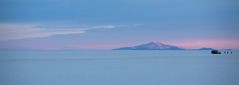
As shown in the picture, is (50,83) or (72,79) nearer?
(50,83)

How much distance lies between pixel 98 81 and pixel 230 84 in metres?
1.59

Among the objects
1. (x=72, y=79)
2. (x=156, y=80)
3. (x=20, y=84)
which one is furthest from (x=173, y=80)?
(x=20, y=84)

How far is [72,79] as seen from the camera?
200 inches

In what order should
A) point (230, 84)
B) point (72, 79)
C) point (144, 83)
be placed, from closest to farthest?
point (230, 84), point (144, 83), point (72, 79)

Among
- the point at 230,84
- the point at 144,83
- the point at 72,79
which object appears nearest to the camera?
the point at 230,84

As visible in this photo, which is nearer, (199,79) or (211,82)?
(211,82)

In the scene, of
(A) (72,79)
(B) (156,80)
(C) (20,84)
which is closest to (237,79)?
(B) (156,80)

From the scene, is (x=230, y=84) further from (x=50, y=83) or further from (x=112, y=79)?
(x=50, y=83)

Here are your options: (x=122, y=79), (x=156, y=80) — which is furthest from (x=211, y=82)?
(x=122, y=79)

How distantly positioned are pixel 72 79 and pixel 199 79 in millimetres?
1646

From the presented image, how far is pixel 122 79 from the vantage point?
498 cm

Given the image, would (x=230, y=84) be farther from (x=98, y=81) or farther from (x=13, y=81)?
(x=13, y=81)

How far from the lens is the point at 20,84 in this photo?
4.54 metres

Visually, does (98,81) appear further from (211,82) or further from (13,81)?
(211,82)
